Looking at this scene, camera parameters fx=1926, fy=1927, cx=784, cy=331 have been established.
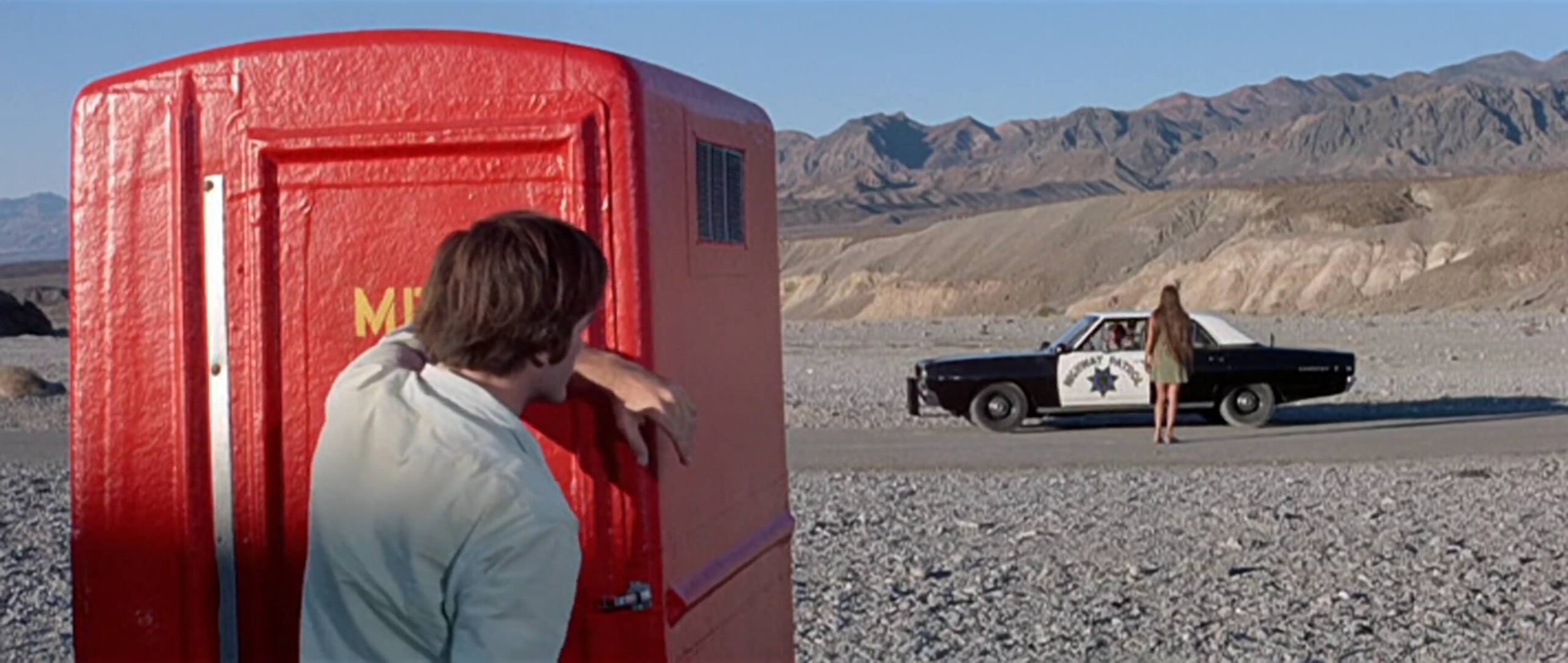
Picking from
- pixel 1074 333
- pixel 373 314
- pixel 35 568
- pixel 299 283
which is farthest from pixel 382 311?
pixel 1074 333

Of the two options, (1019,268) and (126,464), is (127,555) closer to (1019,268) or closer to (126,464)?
(126,464)

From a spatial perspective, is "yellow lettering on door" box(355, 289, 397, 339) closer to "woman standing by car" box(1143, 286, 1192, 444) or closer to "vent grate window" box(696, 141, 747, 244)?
"vent grate window" box(696, 141, 747, 244)

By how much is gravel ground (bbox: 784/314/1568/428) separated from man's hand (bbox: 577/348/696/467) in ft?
52.9

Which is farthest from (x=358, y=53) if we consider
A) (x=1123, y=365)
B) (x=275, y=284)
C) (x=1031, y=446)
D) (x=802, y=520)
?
(x=1123, y=365)

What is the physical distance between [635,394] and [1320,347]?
33299 millimetres

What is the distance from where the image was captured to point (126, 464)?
396 centimetres

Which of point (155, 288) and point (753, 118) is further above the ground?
point (753, 118)

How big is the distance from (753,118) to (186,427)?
1.52 m

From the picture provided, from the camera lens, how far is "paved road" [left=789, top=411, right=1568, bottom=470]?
51.6 feet

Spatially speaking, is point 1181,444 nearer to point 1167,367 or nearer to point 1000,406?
point 1167,367

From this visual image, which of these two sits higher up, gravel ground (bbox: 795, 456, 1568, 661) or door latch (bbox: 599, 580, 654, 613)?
door latch (bbox: 599, 580, 654, 613)

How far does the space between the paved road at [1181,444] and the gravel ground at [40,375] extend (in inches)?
263

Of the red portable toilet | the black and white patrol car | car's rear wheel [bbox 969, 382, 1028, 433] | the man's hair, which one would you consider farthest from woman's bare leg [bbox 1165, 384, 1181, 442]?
the man's hair

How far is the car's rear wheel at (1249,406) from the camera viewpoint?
18.3 metres
